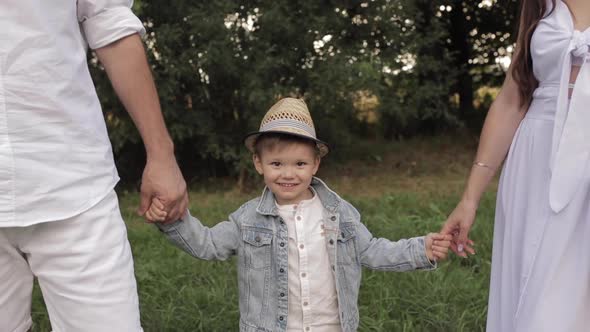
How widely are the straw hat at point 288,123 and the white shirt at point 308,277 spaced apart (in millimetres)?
261

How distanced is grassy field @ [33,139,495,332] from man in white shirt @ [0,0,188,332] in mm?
1839

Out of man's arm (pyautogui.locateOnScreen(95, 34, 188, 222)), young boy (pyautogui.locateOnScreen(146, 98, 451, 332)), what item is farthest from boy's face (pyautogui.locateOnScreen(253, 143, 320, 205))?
man's arm (pyautogui.locateOnScreen(95, 34, 188, 222))

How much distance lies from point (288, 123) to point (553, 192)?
835 millimetres

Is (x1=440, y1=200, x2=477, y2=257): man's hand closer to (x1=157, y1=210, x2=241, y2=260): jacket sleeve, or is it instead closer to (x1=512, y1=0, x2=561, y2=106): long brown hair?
(x1=512, y1=0, x2=561, y2=106): long brown hair

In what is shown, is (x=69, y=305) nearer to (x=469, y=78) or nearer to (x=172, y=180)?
(x=172, y=180)

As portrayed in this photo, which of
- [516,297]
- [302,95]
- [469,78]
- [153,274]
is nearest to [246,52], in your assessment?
[302,95]

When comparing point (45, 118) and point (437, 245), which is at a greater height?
point (45, 118)

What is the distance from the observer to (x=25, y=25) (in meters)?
1.58

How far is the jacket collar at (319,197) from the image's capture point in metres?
2.28

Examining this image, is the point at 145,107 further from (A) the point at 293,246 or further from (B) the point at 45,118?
(A) the point at 293,246

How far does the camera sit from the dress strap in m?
1.98

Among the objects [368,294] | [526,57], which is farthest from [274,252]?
[368,294]

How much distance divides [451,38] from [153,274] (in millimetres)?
6862

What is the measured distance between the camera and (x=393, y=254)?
231 centimetres
